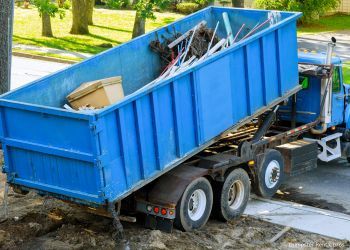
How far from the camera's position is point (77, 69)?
1166 centimetres

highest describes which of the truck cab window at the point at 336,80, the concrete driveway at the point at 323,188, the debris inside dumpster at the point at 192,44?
the debris inside dumpster at the point at 192,44

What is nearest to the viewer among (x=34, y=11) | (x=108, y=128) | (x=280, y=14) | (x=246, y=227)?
(x=108, y=128)

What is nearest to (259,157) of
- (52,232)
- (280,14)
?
(280,14)

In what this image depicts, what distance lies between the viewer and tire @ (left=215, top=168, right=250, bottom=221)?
11.3 m

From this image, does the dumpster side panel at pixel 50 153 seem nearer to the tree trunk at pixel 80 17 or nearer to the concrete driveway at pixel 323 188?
the concrete driveway at pixel 323 188

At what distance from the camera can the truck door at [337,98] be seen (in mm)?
13784

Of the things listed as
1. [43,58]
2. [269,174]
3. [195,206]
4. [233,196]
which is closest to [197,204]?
[195,206]

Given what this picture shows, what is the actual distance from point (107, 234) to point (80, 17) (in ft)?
76.1

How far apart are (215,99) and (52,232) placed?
331 cm

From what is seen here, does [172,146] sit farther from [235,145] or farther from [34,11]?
[34,11]

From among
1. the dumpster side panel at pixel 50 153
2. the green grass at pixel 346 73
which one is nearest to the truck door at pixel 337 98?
the dumpster side panel at pixel 50 153

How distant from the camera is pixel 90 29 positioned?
34.3 meters

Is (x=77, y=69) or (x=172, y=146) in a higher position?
(x=77, y=69)

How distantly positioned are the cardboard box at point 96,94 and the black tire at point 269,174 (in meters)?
2.99
